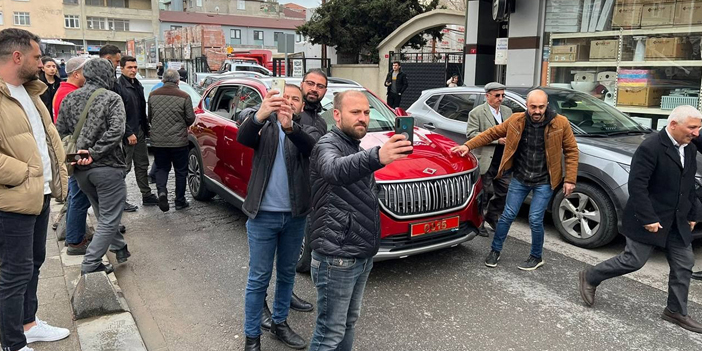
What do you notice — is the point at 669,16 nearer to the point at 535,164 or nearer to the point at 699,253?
the point at 699,253

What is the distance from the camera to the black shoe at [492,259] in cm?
492

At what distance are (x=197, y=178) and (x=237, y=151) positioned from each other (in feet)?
5.88

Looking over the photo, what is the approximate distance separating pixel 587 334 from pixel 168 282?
11.1 feet

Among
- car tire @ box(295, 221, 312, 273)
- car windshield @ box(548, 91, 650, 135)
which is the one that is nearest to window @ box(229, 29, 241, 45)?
car windshield @ box(548, 91, 650, 135)

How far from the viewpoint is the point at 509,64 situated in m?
11.7

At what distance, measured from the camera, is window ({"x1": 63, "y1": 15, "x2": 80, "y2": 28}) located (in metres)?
62.9

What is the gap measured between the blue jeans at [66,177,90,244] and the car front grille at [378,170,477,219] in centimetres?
271

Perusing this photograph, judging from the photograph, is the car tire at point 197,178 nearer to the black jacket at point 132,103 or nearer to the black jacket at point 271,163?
Answer: the black jacket at point 132,103

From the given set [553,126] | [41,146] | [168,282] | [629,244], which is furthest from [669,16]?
[41,146]

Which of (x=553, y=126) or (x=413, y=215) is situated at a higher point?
(x=553, y=126)

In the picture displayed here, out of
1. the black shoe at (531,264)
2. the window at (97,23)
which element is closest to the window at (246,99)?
the black shoe at (531,264)

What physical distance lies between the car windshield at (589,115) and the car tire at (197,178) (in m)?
4.41

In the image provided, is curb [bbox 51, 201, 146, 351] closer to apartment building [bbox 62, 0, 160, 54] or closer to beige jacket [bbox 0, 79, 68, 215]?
beige jacket [bbox 0, 79, 68, 215]

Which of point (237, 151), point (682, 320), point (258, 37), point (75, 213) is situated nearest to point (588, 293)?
point (682, 320)
